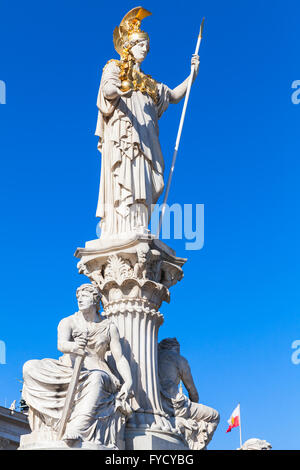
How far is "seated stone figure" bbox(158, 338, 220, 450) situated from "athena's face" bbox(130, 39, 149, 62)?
199 inches

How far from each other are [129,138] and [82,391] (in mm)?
4604

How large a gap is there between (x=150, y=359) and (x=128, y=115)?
4.19m

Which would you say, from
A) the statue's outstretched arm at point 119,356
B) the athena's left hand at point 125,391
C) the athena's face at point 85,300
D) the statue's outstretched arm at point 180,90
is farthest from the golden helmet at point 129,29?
the athena's left hand at point 125,391

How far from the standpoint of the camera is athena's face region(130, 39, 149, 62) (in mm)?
12641

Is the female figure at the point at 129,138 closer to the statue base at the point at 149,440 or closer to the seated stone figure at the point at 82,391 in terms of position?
the seated stone figure at the point at 82,391

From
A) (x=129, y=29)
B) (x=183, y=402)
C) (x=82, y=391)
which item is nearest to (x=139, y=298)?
Result: (x=183, y=402)

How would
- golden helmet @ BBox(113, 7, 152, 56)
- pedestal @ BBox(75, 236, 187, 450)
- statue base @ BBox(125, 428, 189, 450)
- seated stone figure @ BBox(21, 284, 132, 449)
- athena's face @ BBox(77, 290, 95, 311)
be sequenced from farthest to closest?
golden helmet @ BBox(113, 7, 152, 56) < pedestal @ BBox(75, 236, 187, 450) < athena's face @ BBox(77, 290, 95, 311) < statue base @ BBox(125, 428, 189, 450) < seated stone figure @ BBox(21, 284, 132, 449)

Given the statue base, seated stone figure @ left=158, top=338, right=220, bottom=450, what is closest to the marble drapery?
seated stone figure @ left=158, top=338, right=220, bottom=450

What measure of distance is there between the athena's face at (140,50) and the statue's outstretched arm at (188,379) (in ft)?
17.6

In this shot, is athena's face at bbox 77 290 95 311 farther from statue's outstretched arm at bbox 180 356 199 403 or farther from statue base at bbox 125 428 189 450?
statue's outstretched arm at bbox 180 356 199 403

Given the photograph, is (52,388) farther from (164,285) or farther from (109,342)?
(164,285)

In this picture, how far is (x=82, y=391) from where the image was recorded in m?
9.15

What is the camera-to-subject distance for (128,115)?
39.6 feet
